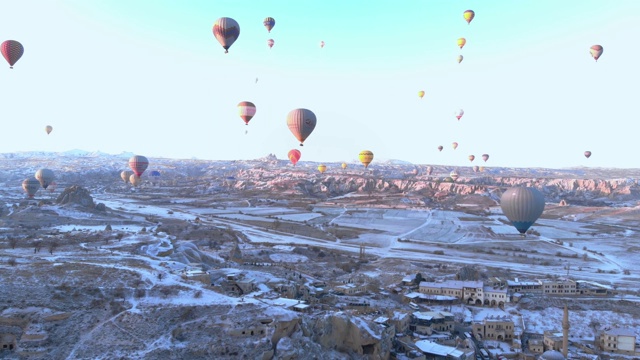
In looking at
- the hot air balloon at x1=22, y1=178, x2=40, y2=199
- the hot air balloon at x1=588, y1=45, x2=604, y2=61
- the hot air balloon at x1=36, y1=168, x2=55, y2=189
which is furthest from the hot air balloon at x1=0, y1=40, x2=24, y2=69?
the hot air balloon at x1=588, y1=45, x2=604, y2=61

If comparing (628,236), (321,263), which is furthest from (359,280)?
(628,236)

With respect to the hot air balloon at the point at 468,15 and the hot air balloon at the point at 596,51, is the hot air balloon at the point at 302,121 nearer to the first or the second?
the hot air balloon at the point at 468,15

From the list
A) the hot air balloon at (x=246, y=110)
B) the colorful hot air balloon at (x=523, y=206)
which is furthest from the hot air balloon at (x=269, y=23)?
the colorful hot air balloon at (x=523, y=206)

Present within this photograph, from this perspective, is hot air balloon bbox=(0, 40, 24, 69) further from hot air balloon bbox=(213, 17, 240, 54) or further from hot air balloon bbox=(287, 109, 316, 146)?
hot air balloon bbox=(287, 109, 316, 146)

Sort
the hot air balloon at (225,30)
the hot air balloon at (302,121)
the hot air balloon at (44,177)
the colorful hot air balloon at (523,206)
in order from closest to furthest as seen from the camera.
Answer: the colorful hot air balloon at (523,206) < the hot air balloon at (225,30) < the hot air balloon at (302,121) < the hot air balloon at (44,177)

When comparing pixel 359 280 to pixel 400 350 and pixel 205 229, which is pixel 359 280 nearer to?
pixel 400 350
